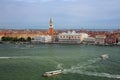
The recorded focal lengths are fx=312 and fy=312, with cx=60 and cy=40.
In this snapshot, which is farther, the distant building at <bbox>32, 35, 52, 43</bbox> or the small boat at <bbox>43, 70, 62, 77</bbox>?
the distant building at <bbox>32, 35, 52, 43</bbox>

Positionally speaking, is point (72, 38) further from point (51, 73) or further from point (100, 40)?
point (51, 73)

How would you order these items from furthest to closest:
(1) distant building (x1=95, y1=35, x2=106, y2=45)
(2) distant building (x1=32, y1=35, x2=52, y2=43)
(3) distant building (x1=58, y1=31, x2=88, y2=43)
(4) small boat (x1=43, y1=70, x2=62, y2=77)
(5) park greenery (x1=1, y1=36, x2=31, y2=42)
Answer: (5) park greenery (x1=1, y1=36, x2=31, y2=42), (2) distant building (x1=32, y1=35, x2=52, y2=43), (3) distant building (x1=58, y1=31, x2=88, y2=43), (1) distant building (x1=95, y1=35, x2=106, y2=45), (4) small boat (x1=43, y1=70, x2=62, y2=77)

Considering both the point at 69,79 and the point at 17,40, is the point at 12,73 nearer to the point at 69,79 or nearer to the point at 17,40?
the point at 69,79

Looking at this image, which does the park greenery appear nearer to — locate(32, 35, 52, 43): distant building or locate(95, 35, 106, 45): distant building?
locate(32, 35, 52, 43): distant building

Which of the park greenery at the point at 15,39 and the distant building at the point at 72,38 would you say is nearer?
the distant building at the point at 72,38

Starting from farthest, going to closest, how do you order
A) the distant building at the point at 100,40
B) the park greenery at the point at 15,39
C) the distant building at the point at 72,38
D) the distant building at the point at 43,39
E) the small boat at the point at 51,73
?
the park greenery at the point at 15,39 < the distant building at the point at 43,39 < the distant building at the point at 72,38 < the distant building at the point at 100,40 < the small boat at the point at 51,73

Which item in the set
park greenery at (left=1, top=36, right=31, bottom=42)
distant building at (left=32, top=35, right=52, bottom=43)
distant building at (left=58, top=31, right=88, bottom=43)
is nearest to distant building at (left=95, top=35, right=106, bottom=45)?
distant building at (left=58, top=31, right=88, bottom=43)

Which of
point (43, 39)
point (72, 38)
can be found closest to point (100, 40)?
point (72, 38)

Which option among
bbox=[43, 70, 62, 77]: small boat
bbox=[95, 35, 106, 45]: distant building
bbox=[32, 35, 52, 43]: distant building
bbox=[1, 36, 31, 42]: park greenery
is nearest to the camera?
bbox=[43, 70, 62, 77]: small boat

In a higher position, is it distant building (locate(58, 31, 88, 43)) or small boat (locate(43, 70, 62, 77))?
distant building (locate(58, 31, 88, 43))

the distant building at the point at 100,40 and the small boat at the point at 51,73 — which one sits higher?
the distant building at the point at 100,40

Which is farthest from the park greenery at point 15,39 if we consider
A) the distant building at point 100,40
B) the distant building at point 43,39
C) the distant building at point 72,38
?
the distant building at point 100,40

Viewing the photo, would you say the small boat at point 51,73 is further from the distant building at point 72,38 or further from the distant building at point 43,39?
the distant building at point 43,39

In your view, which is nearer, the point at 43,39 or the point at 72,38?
the point at 72,38
